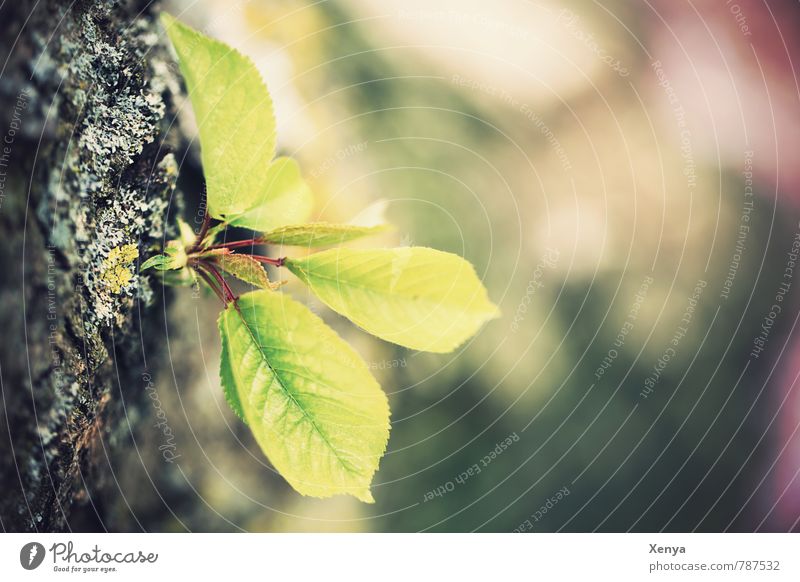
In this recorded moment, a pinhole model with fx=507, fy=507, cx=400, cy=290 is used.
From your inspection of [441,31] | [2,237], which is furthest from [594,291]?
[2,237]
